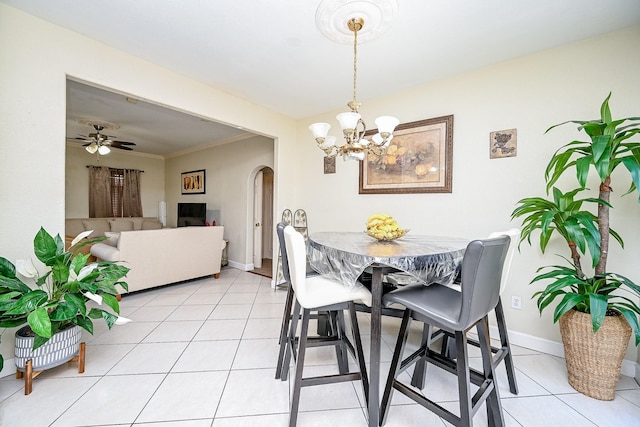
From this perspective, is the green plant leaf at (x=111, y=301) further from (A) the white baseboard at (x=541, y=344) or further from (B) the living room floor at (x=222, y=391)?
(A) the white baseboard at (x=541, y=344)

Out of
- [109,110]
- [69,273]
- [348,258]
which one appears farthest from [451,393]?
[109,110]

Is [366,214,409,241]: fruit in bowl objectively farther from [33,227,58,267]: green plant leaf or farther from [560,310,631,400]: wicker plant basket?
[33,227,58,267]: green plant leaf

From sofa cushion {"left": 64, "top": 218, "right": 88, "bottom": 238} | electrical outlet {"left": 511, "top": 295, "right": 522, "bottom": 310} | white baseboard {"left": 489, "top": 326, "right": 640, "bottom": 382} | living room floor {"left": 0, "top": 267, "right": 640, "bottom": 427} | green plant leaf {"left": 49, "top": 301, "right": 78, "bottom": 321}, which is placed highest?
sofa cushion {"left": 64, "top": 218, "right": 88, "bottom": 238}

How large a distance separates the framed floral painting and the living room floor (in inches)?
60.0

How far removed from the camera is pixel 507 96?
238cm

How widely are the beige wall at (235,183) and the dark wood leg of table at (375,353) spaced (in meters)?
3.60

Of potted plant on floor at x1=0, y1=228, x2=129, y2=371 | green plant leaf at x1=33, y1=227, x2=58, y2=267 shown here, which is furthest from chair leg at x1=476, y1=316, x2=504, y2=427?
green plant leaf at x1=33, y1=227, x2=58, y2=267

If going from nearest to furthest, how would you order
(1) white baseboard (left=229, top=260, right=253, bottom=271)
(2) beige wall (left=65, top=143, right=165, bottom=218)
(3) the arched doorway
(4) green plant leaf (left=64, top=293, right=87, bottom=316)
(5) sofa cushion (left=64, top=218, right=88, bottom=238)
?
A: (4) green plant leaf (left=64, top=293, right=87, bottom=316) < (1) white baseboard (left=229, top=260, right=253, bottom=271) < (3) the arched doorway < (5) sofa cushion (left=64, top=218, right=88, bottom=238) < (2) beige wall (left=65, top=143, right=165, bottom=218)

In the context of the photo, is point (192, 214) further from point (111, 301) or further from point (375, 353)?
point (375, 353)

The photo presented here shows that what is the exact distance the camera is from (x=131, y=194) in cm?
646

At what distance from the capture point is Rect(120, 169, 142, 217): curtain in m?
6.36

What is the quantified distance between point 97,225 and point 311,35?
6.12 metres

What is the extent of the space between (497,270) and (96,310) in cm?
245

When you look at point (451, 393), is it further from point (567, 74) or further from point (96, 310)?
point (567, 74)
